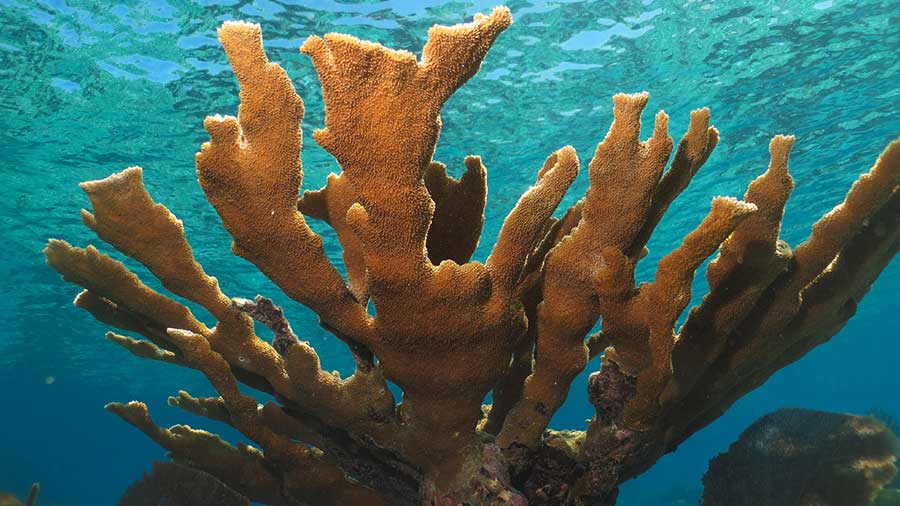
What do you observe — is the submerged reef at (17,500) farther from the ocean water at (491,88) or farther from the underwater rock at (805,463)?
the underwater rock at (805,463)

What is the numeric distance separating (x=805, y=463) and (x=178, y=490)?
4.43 meters

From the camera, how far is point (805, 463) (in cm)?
374

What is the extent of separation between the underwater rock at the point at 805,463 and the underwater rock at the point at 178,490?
3441 millimetres

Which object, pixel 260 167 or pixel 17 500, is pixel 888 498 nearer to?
pixel 260 167

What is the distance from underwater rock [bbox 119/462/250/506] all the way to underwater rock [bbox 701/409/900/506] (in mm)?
3441

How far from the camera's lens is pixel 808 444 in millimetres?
3818

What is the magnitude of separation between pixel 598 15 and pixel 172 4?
Result: 934 cm

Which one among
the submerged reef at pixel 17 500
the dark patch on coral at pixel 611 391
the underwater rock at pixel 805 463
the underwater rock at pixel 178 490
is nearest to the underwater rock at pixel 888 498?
the underwater rock at pixel 805 463

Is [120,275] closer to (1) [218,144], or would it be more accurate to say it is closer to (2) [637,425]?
(1) [218,144]

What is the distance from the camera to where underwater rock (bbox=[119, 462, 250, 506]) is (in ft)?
12.2

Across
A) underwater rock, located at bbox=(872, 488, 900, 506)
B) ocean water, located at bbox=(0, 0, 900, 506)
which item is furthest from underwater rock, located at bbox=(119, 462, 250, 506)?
ocean water, located at bbox=(0, 0, 900, 506)

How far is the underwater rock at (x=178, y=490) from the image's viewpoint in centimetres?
373

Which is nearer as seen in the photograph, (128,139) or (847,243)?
(847,243)

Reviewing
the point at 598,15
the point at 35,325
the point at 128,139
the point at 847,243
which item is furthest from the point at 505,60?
the point at 35,325
